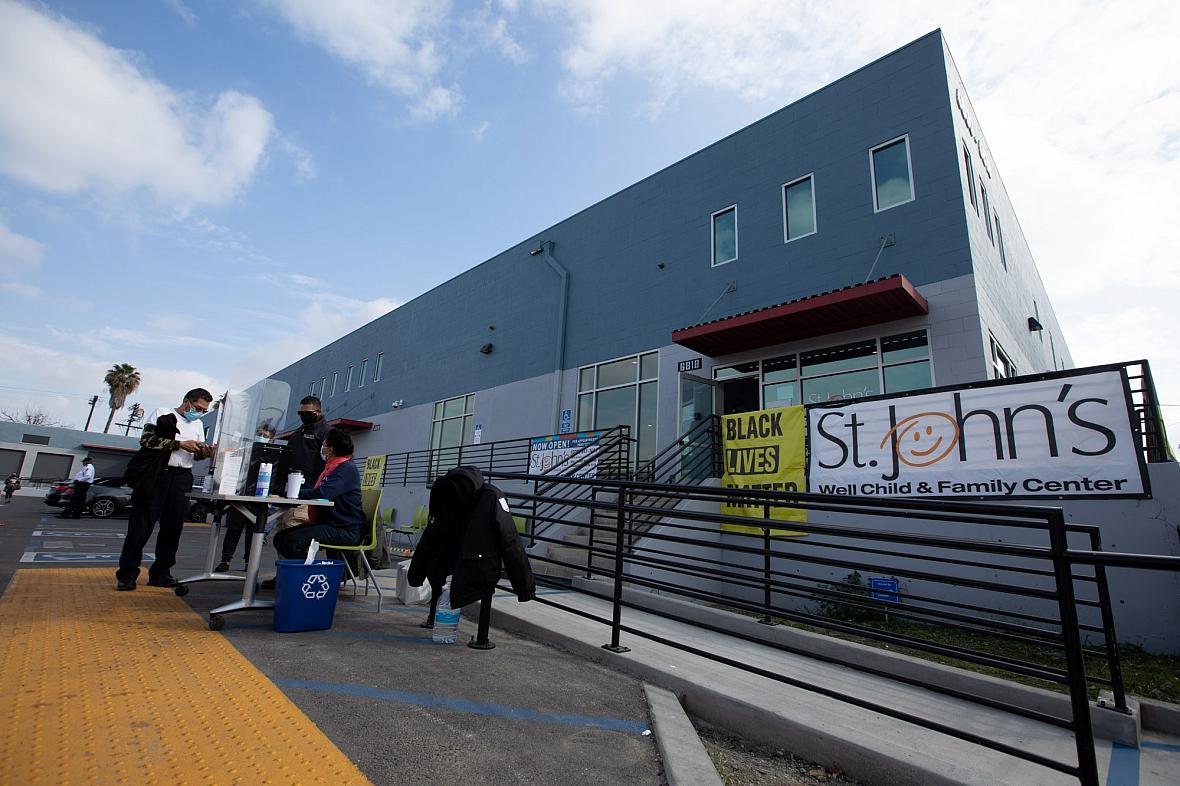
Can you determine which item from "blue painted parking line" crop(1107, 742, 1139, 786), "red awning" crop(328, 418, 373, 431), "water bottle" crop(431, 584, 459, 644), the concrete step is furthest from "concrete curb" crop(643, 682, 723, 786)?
"red awning" crop(328, 418, 373, 431)

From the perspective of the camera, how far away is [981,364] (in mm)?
7281

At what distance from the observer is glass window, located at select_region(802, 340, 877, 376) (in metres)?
8.39

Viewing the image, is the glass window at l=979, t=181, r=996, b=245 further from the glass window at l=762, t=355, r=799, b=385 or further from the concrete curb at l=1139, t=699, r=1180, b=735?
the concrete curb at l=1139, t=699, r=1180, b=735

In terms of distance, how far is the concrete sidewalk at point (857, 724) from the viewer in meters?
2.30

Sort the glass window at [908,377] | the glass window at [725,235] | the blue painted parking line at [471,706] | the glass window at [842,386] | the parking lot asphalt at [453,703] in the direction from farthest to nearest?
the glass window at [725,235] < the glass window at [842,386] < the glass window at [908,377] < the blue painted parking line at [471,706] < the parking lot asphalt at [453,703]

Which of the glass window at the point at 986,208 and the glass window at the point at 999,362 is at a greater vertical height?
the glass window at the point at 986,208

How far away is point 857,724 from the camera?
2.70 m

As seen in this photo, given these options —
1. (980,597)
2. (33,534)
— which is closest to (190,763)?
(980,597)

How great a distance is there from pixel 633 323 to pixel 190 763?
35.3ft

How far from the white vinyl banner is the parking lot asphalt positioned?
455 cm

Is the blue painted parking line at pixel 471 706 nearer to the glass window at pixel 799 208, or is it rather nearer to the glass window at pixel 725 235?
the glass window at pixel 799 208

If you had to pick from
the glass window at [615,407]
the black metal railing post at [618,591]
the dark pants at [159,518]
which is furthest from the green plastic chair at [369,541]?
the glass window at [615,407]

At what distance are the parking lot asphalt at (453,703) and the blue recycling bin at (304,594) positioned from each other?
9cm

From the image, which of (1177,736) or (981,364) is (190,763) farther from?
(981,364)
